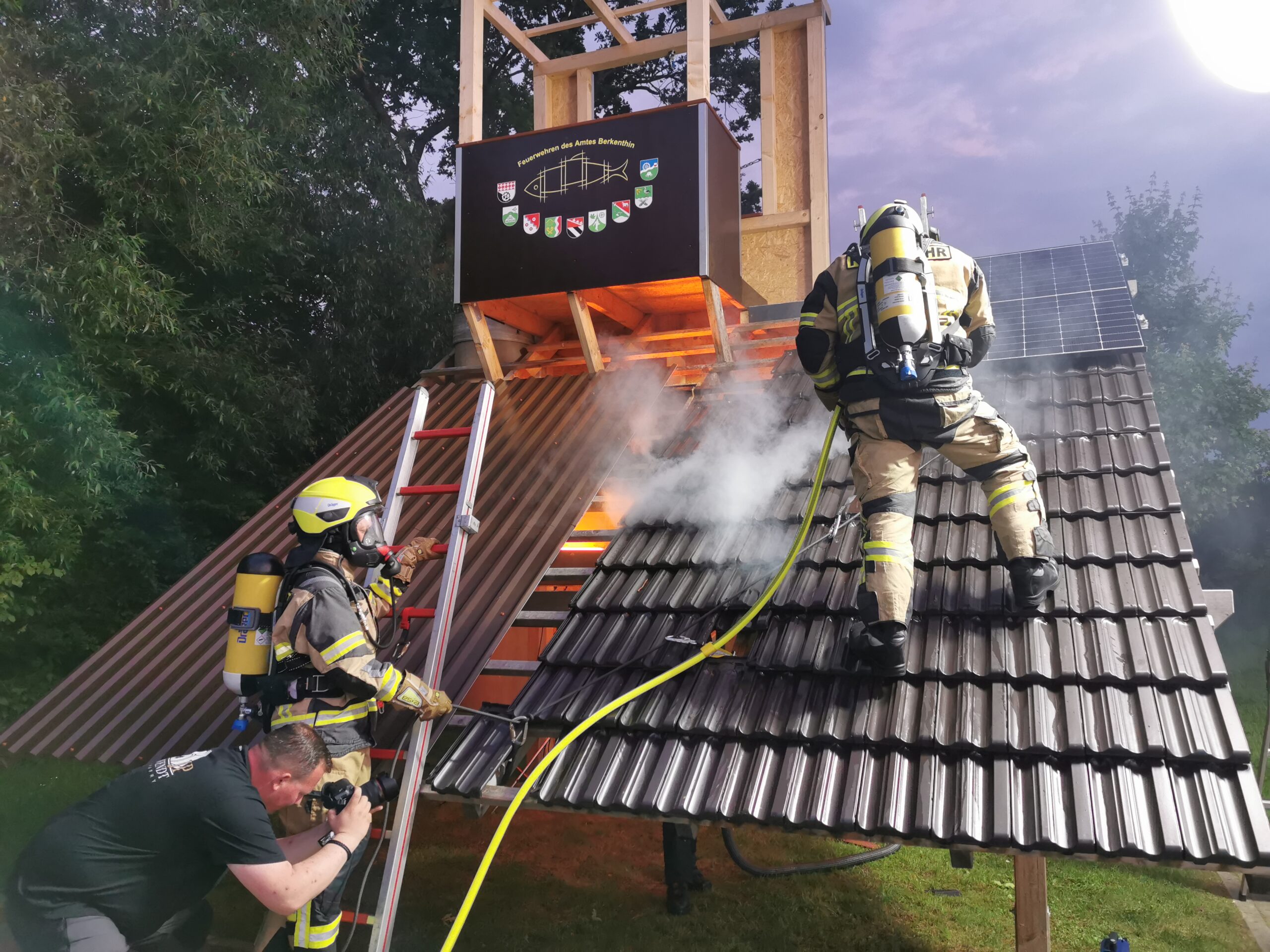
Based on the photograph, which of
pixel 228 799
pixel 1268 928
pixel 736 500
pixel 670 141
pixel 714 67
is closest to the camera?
pixel 228 799

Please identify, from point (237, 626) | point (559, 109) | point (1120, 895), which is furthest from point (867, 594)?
point (559, 109)

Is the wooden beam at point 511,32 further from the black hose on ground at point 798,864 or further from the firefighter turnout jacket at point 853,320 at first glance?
the black hose on ground at point 798,864

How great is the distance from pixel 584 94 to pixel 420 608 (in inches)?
291

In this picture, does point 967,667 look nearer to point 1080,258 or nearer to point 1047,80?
point 1080,258

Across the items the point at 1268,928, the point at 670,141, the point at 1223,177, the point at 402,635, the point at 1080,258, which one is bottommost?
the point at 1268,928

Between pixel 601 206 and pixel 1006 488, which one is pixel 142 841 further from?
pixel 601 206

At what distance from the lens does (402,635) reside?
405 cm

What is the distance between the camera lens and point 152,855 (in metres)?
2.71

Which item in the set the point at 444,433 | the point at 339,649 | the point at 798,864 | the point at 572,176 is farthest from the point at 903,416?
the point at 572,176

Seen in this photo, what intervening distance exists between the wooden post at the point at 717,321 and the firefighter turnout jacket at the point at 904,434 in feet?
9.70

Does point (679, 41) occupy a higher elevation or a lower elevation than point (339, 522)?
higher

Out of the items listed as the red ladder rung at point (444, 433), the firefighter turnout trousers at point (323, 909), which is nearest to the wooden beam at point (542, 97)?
the red ladder rung at point (444, 433)

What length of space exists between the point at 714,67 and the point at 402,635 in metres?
16.7

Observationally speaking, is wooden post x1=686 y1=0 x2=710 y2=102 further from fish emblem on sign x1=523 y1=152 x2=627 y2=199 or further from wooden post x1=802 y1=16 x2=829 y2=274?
wooden post x1=802 y1=16 x2=829 y2=274
